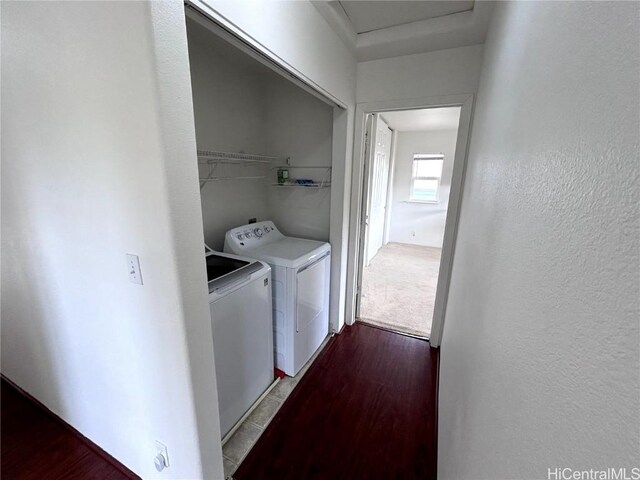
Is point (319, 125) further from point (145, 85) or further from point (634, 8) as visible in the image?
point (634, 8)

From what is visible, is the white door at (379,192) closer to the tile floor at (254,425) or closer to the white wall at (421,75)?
the white wall at (421,75)

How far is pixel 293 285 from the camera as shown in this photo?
→ 1855 mm

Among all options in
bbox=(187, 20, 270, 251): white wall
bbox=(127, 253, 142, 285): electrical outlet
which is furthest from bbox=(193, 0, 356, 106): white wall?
bbox=(127, 253, 142, 285): electrical outlet

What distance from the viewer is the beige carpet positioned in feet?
9.46

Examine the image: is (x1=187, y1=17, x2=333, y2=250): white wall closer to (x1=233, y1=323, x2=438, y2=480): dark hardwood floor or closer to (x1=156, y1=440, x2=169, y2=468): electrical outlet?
(x1=233, y1=323, x2=438, y2=480): dark hardwood floor

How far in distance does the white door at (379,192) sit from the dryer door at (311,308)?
2.01 metres

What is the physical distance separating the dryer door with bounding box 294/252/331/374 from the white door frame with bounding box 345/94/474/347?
35 cm

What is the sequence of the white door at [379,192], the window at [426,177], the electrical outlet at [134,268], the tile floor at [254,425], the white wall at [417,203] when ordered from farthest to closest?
the window at [426,177] < the white wall at [417,203] < the white door at [379,192] < the tile floor at [254,425] < the electrical outlet at [134,268]

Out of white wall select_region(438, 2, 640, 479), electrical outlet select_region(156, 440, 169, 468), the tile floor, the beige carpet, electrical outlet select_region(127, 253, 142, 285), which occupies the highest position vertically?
white wall select_region(438, 2, 640, 479)

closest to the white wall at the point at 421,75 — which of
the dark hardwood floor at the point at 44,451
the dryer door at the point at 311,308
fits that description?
the dryer door at the point at 311,308

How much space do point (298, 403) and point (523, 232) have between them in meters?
1.80

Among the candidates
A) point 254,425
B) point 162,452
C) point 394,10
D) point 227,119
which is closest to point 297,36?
point 394,10

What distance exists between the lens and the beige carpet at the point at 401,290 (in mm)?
2883

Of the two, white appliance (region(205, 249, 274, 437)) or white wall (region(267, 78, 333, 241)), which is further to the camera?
white wall (region(267, 78, 333, 241))
